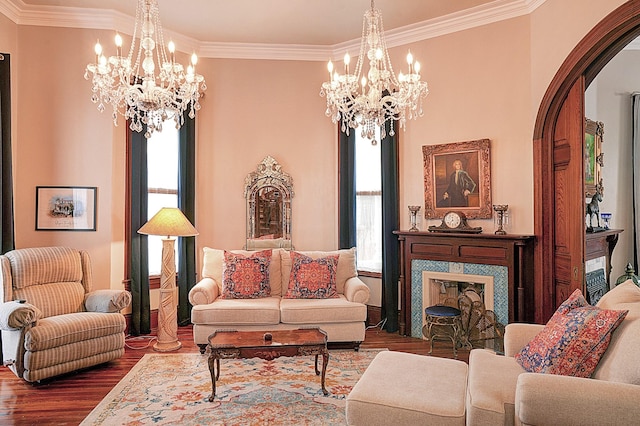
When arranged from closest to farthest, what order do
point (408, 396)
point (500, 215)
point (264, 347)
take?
point (408, 396) → point (264, 347) → point (500, 215)

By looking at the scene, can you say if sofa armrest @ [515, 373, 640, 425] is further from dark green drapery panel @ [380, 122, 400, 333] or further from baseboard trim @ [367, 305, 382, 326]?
baseboard trim @ [367, 305, 382, 326]

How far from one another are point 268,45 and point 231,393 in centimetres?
411

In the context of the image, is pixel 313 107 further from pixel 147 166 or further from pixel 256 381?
pixel 256 381

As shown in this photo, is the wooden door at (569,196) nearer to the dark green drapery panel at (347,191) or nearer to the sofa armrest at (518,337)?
the sofa armrest at (518,337)

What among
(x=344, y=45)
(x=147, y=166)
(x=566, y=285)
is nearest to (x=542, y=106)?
(x=566, y=285)

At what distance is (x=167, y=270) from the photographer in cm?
446

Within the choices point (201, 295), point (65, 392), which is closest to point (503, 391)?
point (201, 295)

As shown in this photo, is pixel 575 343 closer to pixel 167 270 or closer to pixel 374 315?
pixel 374 315

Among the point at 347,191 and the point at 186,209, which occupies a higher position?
the point at 347,191

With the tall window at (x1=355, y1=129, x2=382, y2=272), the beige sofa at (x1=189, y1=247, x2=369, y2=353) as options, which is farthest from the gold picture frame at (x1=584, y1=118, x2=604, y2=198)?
the beige sofa at (x1=189, y1=247, x2=369, y2=353)

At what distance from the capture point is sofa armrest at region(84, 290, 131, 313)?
13.1ft

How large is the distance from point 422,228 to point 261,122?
2.42 metres

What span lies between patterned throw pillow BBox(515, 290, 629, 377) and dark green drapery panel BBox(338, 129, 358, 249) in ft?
9.87

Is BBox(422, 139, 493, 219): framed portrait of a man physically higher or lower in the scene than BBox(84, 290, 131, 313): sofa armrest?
higher
